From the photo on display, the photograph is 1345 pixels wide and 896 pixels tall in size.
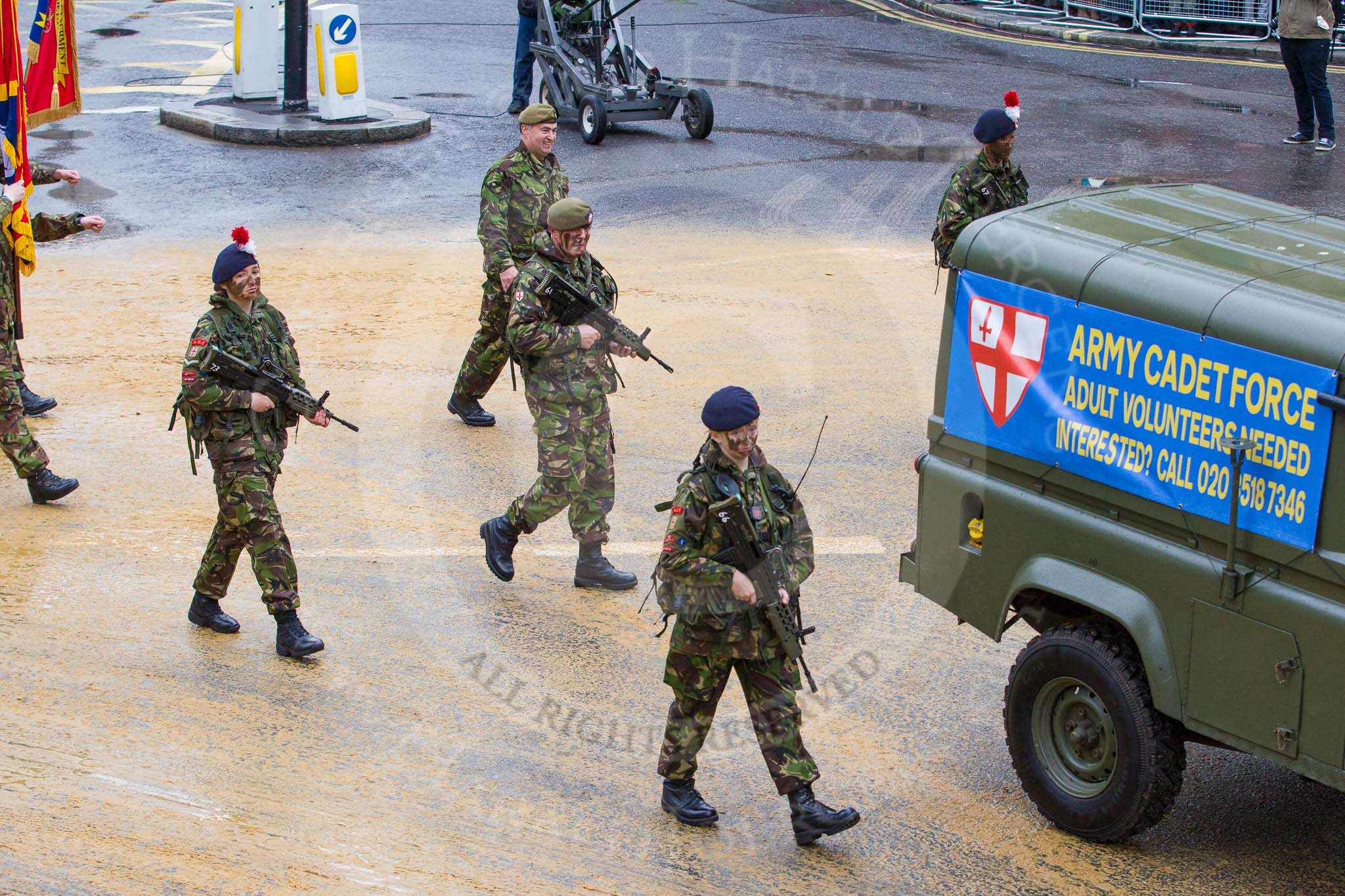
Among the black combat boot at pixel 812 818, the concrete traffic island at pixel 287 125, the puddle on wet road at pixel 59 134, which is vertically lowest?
the black combat boot at pixel 812 818

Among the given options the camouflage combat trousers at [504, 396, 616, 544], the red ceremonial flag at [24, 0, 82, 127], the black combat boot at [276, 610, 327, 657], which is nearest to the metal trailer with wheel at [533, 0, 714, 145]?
the red ceremonial flag at [24, 0, 82, 127]

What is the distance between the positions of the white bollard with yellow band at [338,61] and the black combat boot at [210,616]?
422 inches

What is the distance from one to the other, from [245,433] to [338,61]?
35.5 feet

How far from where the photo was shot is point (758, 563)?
5.09 meters

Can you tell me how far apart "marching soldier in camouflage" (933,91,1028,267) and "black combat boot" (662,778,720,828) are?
4315 millimetres

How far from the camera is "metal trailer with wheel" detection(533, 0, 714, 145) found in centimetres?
1603

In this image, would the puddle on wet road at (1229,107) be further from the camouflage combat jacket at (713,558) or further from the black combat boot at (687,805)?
the black combat boot at (687,805)

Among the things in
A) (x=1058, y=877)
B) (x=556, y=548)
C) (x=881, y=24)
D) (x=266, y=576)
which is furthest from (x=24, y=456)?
(x=881, y=24)

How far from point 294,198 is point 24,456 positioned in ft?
A: 22.3

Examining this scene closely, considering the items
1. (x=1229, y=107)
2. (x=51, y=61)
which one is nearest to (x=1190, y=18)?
(x=1229, y=107)

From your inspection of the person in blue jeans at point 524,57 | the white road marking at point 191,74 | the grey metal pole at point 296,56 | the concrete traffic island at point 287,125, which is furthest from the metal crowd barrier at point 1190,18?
the white road marking at point 191,74

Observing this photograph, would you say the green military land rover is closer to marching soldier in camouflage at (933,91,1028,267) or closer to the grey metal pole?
marching soldier in camouflage at (933,91,1028,267)

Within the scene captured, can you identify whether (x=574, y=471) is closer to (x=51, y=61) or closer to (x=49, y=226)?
(x=49, y=226)

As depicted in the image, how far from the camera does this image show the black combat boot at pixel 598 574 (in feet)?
24.0
